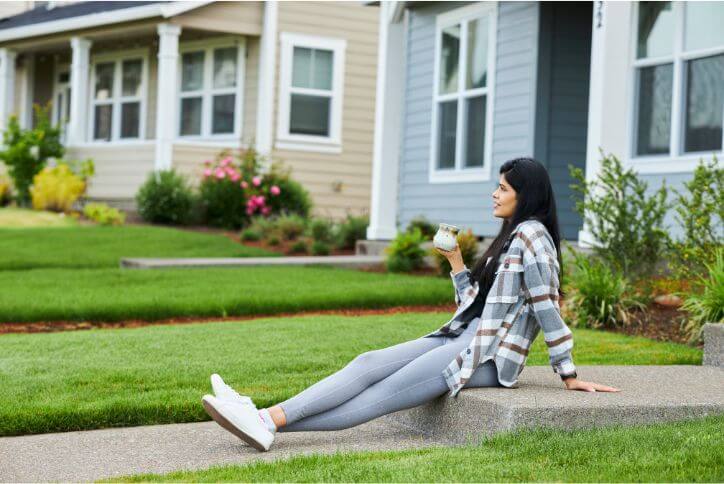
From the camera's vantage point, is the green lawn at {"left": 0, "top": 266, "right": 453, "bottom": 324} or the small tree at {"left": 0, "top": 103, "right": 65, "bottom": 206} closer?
the green lawn at {"left": 0, "top": 266, "right": 453, "bottom": 324}

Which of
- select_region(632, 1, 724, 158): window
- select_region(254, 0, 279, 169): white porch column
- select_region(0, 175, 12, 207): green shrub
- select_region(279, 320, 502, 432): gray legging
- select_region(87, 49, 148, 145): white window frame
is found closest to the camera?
select_region(279, 320, 502, 432): gray legging

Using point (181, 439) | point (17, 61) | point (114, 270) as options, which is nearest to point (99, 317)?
point (114, 270)

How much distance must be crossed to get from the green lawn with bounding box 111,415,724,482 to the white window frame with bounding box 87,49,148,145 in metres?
17.3

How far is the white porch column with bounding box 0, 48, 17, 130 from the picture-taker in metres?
23.3

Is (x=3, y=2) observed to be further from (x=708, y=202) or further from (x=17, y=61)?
(x=708, y=202)

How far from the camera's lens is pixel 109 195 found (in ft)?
67.4

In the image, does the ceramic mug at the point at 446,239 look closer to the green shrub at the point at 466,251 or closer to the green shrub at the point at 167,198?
the green shrub at the point at 466,251

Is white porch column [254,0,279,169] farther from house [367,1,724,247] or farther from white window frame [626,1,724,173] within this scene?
white window frame [626,1,724,173]

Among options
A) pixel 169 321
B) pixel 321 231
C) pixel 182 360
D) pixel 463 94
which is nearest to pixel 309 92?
pixel 321 231

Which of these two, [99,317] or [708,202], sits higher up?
[708,202]

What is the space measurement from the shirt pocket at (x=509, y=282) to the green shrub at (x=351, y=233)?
1134 centimetres

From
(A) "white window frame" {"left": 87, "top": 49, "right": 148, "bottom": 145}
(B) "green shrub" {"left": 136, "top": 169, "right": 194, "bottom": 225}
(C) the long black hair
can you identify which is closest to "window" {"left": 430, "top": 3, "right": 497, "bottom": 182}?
(B) "green shrub" {"left": 136, "top": 169, "right": 194, "bottom": 225}

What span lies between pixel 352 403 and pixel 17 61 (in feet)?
73.5

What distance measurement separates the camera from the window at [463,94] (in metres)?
13.5
